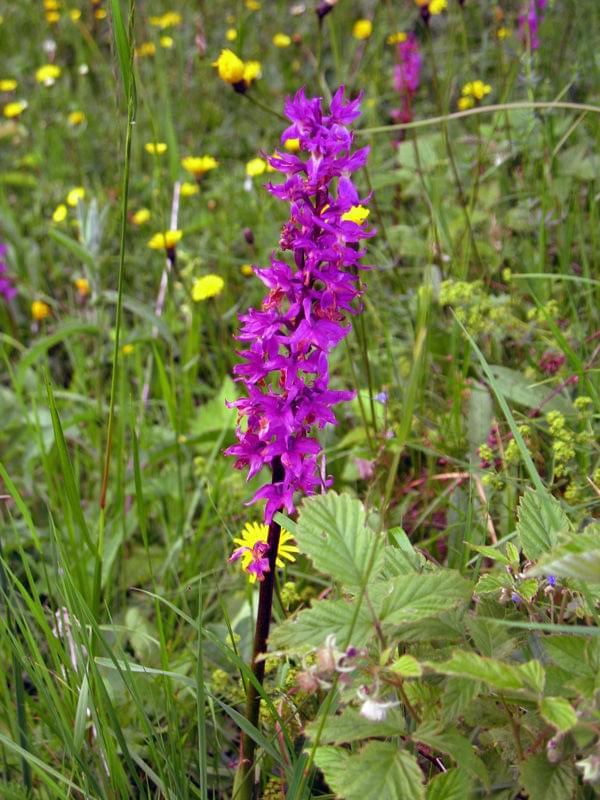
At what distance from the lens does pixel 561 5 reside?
338cm

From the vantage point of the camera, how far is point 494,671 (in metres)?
0.72

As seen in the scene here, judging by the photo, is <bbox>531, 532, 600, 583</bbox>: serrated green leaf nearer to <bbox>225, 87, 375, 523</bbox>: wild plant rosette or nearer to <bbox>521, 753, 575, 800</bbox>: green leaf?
<bbox>521, 753, 575, 800</bbox>: green leaf

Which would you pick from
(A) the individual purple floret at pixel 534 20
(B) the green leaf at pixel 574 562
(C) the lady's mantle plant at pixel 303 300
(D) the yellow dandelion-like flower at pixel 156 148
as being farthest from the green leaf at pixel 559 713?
(A) the individual purple floret at pixel 534 20

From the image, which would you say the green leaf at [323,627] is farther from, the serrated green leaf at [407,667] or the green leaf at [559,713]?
the green leaf at [559,713]

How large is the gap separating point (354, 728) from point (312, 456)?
1.01 feet

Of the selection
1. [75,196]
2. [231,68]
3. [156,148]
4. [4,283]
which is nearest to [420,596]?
[156,148]

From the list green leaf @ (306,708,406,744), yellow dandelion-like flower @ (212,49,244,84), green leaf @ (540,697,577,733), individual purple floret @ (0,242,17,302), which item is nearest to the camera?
green leaf @ (540,697,577,733)

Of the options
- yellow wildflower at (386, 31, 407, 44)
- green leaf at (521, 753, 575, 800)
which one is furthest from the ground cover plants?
yellow wildflower at (386, 31, 407, 44)

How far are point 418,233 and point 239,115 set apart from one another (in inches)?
68.2

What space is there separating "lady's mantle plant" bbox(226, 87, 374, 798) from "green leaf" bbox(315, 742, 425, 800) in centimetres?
23

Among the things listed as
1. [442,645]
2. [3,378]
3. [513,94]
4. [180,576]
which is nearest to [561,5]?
[513,94]

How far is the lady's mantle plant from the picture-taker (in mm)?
908

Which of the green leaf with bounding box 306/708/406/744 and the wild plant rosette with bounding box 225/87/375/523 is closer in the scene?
the green leaf with bounding box 306/708/406/744

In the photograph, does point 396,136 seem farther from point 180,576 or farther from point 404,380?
point 180,576
